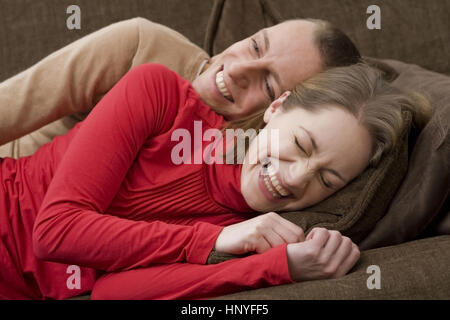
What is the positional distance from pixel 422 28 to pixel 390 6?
0.12 metres

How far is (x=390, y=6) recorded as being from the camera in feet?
5.70

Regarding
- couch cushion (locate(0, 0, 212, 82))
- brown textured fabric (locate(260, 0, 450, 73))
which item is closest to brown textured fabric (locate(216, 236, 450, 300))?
brown textured fabric (locate(260, 0, 450, 73))

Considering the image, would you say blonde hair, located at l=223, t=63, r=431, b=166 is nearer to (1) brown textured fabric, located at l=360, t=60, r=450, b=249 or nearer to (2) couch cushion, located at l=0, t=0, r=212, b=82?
(1) brown textured fabric, located at l=360, t=60, r=450, b=249

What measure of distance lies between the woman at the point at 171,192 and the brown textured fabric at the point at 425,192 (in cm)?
7

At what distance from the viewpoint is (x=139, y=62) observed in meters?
1.31

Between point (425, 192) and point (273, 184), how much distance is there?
0.33m

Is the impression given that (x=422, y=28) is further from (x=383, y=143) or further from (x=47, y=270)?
(x=47, y=270)

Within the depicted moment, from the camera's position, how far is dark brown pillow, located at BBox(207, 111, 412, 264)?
110cm

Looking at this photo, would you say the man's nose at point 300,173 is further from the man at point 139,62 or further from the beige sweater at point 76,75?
the beige sweater at point 76,75

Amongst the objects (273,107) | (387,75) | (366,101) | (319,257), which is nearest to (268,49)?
(273,107)

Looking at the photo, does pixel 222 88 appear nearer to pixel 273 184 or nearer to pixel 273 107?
pixel 273 107

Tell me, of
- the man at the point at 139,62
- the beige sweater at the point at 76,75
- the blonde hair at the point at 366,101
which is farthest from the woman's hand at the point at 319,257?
the beige sweater at the point at 76,75

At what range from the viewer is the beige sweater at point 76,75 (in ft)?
3.91

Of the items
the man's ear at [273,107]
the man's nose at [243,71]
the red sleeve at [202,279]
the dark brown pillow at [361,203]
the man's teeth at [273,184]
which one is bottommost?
the red sleeve at [202,279]
